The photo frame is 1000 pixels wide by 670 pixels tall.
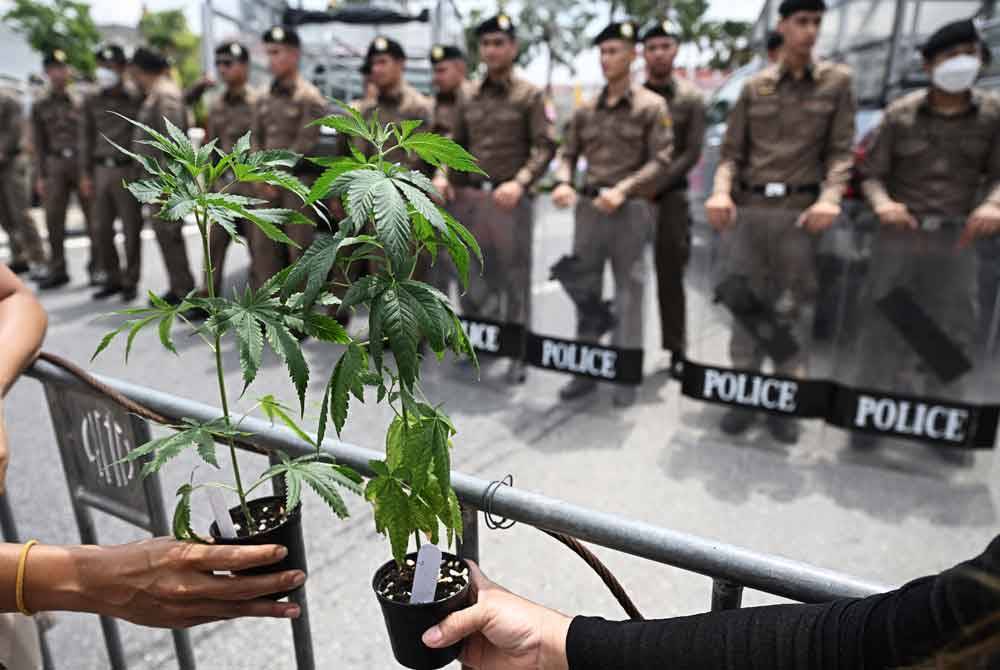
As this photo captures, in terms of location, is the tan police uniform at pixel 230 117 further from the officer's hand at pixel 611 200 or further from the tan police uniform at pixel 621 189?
the officer's hand at pixel 611 200

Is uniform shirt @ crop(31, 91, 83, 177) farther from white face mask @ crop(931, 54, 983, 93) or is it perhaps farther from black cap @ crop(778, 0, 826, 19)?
white face mask @ crop(931, 54, 983, 93)

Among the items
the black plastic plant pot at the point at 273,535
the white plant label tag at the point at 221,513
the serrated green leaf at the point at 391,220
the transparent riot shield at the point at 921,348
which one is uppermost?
the serrated green leaf at the point at 391,220

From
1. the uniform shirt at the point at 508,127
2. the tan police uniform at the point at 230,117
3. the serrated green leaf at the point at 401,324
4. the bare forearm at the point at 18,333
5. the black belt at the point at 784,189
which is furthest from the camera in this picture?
the tan police uniform at the point at 230,117

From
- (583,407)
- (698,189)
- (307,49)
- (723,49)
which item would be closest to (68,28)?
(307,49)

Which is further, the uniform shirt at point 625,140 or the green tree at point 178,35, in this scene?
the green tree at point 178,35

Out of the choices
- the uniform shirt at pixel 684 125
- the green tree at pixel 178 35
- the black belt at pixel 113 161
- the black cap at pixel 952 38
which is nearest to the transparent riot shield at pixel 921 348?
the black cap at pixel 952 38

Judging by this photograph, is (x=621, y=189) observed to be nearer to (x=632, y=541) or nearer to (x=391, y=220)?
(x=632, y=541)

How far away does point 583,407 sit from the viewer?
3.97 meters

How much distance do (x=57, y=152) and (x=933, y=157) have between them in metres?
6.92

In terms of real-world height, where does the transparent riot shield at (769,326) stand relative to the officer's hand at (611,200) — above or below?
below

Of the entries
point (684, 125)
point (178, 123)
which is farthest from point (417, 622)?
point (178, 123)

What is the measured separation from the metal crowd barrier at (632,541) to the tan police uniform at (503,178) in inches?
123

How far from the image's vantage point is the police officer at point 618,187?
3.84m

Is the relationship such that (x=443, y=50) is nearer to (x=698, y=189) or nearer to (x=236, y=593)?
(x=698, y=189)
